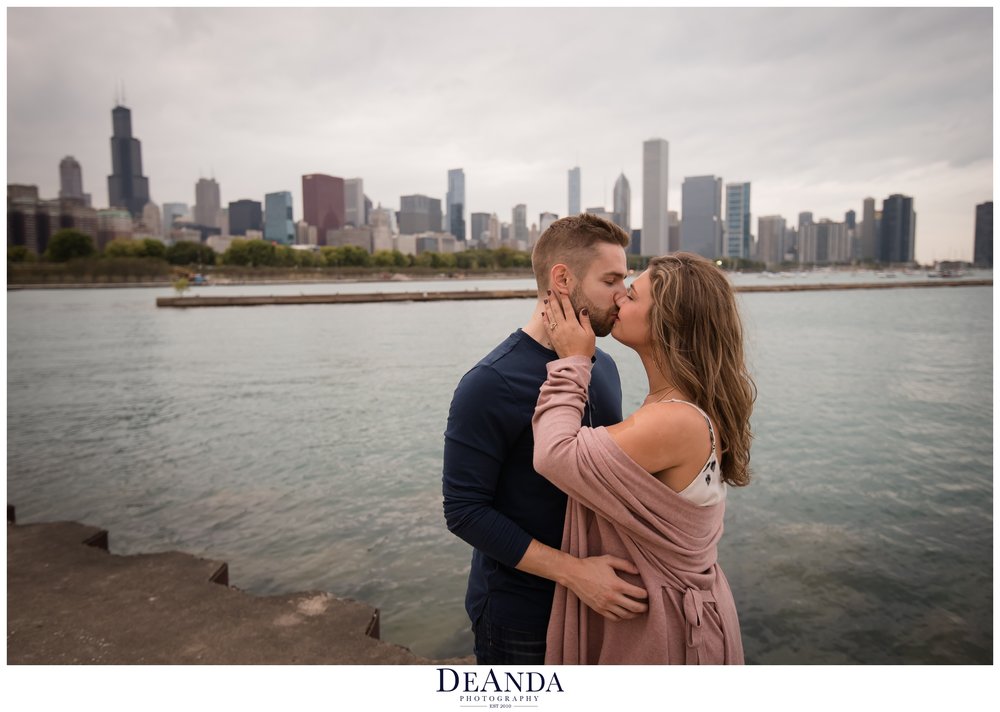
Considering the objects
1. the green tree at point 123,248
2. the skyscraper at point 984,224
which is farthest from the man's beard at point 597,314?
the green tree at point 123,248

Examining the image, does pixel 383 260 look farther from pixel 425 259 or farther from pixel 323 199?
pixel 323 199

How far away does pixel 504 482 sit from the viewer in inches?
80.5

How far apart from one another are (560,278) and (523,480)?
2.05 feet

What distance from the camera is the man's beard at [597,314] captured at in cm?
204

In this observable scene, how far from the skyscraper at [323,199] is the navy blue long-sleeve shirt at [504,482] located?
8778 centimetres

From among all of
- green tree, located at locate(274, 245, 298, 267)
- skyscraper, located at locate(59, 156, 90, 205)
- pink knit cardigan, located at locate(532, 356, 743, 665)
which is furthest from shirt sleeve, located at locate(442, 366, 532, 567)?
green tree, located at locate(274, 245, 298, 267)

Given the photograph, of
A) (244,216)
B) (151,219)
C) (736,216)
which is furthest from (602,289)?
(244,216)

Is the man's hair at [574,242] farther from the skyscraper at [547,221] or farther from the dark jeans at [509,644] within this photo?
the dark jeans at [509,644]

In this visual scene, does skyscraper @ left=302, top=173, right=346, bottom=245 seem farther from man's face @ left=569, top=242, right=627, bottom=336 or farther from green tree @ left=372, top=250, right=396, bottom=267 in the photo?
man's face @ left=569, top=242, right=627, bottom=336

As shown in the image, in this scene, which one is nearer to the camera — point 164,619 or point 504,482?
point 504,482

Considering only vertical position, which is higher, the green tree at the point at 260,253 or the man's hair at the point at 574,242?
the green tree at the point at 260,253

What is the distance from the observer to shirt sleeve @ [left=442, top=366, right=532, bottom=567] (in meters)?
1.94

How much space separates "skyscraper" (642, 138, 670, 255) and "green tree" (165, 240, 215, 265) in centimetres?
11228

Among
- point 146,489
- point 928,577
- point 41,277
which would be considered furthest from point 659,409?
point 41,277
